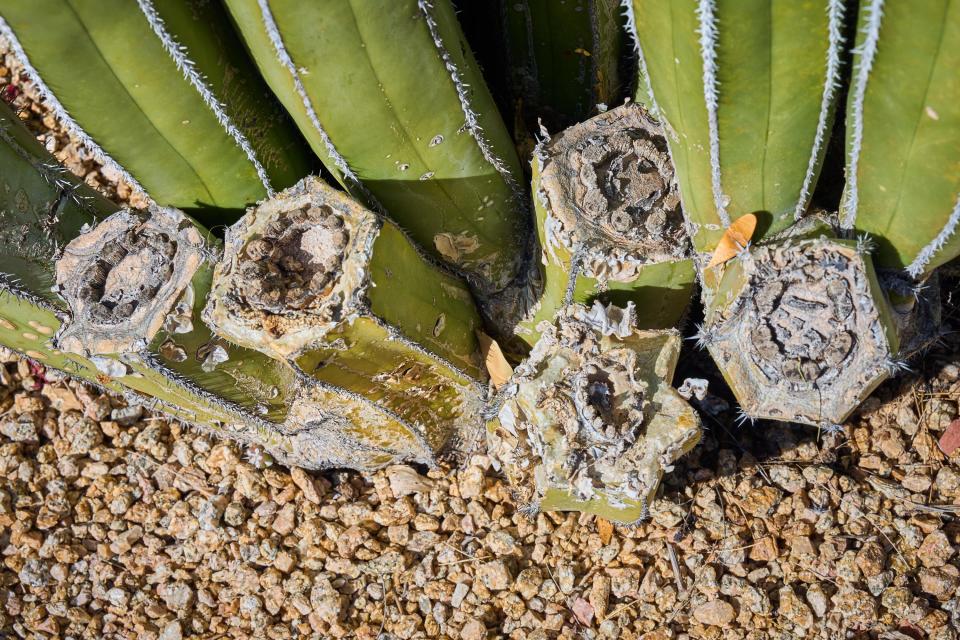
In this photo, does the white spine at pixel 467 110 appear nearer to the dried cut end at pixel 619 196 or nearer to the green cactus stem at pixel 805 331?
the dried cut end at pixel 619 196

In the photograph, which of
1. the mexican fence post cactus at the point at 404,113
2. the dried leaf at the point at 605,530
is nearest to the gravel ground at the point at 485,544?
the dried leaf at the point at 605,530

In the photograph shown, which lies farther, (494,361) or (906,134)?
(494,361)

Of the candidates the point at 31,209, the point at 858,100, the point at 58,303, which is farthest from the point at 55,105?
the point at 858,100

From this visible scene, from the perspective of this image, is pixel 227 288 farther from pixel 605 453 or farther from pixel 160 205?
pixel 605 453

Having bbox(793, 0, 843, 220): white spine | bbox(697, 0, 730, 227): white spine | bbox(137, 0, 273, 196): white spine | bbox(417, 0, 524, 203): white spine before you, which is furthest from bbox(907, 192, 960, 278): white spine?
bbox(137, 0, 273, 196): white spine

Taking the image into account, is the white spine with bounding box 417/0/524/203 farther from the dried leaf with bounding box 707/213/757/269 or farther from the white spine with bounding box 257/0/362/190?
the dried leaf with bounding box 707/213/757/269

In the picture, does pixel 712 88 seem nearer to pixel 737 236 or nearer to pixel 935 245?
pixel 737 236
